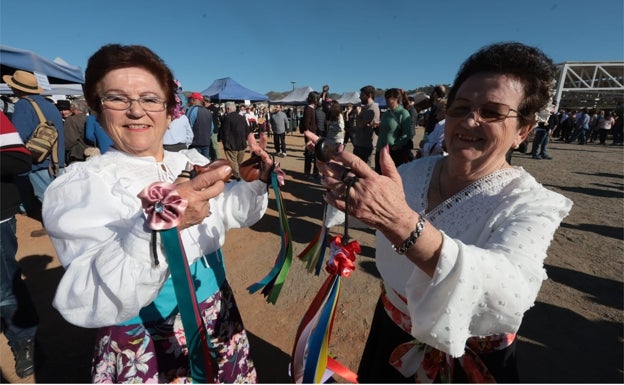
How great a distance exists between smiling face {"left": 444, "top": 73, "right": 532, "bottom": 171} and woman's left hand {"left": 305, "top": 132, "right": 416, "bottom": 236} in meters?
0.55

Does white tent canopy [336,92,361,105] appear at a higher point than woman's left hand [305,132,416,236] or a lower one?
higher

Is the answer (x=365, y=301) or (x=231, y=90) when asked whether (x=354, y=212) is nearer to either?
(x=365, y=301)

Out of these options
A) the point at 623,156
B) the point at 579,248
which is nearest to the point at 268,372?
the point at 579,248

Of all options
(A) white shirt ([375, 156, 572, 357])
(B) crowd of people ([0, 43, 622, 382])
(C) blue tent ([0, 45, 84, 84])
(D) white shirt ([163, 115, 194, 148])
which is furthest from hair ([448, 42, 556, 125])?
(C) blue tent ([0, 45, 84, 84])

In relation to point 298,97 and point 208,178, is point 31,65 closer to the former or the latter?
point 208,178

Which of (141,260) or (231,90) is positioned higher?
(231,90)

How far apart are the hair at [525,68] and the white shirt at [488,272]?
34 centimetres

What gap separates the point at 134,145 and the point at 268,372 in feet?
6.99

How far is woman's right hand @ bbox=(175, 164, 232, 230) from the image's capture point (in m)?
1.03

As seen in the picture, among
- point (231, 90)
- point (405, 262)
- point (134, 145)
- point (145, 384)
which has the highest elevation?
point (231, 90)

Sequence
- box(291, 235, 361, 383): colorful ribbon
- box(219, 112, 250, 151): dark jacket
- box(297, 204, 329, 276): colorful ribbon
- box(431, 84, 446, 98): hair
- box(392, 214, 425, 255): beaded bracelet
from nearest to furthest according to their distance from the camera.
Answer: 1. box(392, 214, 425, 255): beaded bracelet
2. box(291, 235, 361, 383): colorful ribbon
3. box(297, 204, 329, 276): colorful ribbon
4. box(431, 84, 446, 98): hair
5. box(219, 112, 250, 151): dark jacket

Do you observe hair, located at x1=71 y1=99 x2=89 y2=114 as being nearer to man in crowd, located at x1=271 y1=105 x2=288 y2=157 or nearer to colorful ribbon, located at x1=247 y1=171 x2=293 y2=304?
man in crowd, located at x1=271 y1=105 x2=288 y2=157

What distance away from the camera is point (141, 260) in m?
1.01

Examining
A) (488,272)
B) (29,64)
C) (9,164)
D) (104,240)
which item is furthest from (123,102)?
(29,64)
